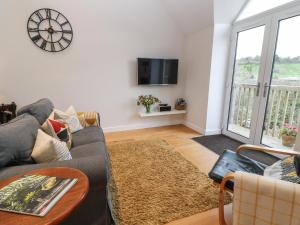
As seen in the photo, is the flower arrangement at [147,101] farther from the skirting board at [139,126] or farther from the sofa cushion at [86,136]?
the sofa cushion at [86,136]

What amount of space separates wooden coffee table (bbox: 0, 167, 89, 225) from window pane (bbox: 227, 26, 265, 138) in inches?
119

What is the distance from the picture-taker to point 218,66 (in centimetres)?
342

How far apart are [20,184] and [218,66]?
3431mm

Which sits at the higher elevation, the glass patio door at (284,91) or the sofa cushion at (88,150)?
the glass patio door at (284,91)

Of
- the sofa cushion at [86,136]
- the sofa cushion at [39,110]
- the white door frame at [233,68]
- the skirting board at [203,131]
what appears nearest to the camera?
the sofa cushion at [39,110]

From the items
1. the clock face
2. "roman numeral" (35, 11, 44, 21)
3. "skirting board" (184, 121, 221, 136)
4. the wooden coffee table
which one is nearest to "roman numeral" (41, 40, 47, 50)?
the clock face

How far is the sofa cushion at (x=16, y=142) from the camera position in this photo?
1167 millimetres

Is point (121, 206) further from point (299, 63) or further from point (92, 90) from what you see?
point (299, 63)

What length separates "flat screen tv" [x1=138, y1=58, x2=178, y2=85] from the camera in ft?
12.3

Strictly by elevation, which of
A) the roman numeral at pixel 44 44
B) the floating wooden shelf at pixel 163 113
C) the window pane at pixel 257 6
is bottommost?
the floating wooden shelf at pixel 163 113

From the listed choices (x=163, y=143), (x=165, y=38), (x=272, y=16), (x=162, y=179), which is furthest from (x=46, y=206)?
(x=165, y=38)

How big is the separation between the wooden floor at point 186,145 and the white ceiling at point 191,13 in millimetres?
2193

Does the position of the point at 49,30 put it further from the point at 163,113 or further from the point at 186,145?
the point at 186,145

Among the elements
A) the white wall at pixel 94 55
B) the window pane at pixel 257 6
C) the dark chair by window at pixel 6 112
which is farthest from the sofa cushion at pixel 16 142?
the window pane at pixel 257 6
